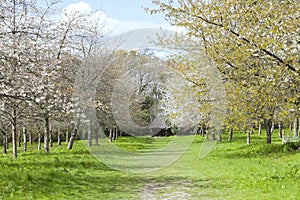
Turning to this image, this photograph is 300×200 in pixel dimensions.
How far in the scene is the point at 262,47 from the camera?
9320 mm

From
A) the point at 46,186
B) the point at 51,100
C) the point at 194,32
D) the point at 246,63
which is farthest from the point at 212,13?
the point at 51,100

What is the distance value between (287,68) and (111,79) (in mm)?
17893

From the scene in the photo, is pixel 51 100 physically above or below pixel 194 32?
below

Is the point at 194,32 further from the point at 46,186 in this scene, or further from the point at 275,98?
the point at 46,186

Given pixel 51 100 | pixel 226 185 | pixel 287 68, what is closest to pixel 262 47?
pixel 287 68

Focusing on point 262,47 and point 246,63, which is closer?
point 262,47

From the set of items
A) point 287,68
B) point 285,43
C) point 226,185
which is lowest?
point 226,185

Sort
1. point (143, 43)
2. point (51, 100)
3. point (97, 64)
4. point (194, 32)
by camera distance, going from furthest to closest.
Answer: point (97, 64)
point (51, 100)
point (143, 43)
point (194, 32)

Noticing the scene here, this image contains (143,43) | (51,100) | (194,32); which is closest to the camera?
(194,32)

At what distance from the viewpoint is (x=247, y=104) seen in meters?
10.5

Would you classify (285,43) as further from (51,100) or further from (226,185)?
(51,100)

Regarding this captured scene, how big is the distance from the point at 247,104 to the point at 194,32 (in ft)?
8.17

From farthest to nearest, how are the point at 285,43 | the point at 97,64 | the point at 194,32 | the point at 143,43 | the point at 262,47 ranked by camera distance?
the point at 97,64
the point at 143,43
the point at 194,32
the point at 285,43
the point at 262,47

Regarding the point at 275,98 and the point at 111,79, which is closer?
the point at 275,98
